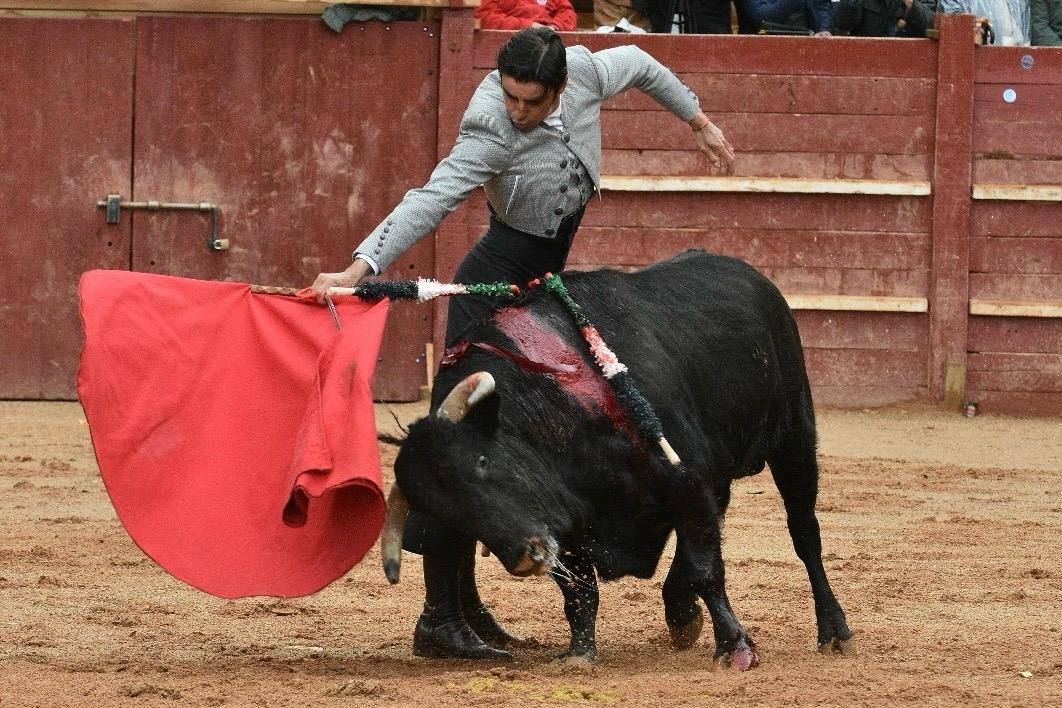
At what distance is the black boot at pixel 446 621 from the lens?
4.72 meters

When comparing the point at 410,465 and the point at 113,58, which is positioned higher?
the point at 113,58

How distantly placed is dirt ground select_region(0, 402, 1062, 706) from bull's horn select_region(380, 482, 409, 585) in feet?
0.93

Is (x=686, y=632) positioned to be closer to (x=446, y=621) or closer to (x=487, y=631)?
(x=487, y=631)

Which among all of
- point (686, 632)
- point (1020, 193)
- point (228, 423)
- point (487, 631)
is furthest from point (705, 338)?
point (1020, 193)

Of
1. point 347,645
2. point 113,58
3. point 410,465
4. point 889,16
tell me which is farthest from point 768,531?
point 113,58

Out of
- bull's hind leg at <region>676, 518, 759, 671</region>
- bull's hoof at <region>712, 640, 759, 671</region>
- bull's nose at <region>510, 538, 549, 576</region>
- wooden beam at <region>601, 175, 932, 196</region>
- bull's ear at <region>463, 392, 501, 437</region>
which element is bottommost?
bull's hoof at <region>712, 640, 759, 671</region>

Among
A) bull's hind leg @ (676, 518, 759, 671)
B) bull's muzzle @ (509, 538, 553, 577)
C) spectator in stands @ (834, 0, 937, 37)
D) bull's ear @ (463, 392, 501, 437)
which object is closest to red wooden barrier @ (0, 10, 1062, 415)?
spectator in stands @ (834, 0, 937, 37)

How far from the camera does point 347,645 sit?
4941 millimetres

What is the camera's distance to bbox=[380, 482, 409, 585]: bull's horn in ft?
14.3

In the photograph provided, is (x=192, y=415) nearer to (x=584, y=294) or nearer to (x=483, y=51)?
(x=584, y=294)

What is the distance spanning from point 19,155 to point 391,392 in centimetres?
257

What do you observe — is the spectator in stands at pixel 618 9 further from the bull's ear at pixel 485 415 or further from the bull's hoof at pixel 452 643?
the bull's ear at pixel 485 415

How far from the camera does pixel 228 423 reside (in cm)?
455

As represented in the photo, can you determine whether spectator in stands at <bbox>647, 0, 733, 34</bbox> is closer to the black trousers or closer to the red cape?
the black trousers
